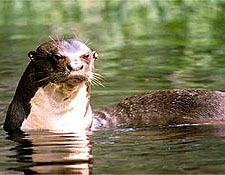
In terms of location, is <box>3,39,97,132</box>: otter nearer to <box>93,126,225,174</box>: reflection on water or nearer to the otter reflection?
the otter reflection

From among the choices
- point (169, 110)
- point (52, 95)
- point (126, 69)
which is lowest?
point (126, 69)

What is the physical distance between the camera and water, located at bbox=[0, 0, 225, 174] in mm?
5578

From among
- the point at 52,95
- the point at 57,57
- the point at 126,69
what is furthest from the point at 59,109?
the point at 126,69

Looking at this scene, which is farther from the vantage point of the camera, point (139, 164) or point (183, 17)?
point (183, 17)

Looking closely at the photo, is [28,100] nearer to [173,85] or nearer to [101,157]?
[101,157]

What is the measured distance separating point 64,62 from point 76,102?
1.80 feet

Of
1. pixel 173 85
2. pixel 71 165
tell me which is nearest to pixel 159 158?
pixel 71 165

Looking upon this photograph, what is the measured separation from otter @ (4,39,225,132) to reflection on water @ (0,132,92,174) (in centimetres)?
19

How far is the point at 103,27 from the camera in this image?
15.3m

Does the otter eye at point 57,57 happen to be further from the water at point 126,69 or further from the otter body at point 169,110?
the otter body at point 169,110

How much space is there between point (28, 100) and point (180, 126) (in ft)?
3.95

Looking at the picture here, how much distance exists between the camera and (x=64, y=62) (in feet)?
21.0

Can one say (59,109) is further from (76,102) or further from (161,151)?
(161,151)

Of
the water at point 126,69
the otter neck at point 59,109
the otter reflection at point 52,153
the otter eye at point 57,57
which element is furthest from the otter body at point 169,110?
the otter eye at point 57,57
